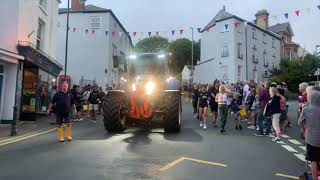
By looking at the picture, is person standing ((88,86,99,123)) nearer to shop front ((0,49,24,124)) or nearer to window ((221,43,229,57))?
shop front ((0,49,24,124))

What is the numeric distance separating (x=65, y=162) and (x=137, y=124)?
6.25 meters

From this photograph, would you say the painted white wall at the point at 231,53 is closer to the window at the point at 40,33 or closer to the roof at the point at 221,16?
the roof at the point at 221,16

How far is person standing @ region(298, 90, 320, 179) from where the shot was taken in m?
7.55

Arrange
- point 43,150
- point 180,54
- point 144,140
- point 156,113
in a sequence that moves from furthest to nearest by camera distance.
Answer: point 180,54 → point 156,113 → point 144,140 → point 43,150

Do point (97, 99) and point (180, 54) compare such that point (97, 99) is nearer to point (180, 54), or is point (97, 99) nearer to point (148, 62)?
point (148, 62)

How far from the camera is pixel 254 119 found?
1819 centimetres

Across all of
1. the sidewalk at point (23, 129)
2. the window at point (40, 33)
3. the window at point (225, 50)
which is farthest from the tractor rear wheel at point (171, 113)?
the window at point (225, 50)

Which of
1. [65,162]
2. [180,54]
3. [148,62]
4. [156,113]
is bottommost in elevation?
[65,162]

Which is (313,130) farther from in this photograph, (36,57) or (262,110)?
(36,57)

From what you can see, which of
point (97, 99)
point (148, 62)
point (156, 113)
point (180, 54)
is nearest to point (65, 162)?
point (156, 113)

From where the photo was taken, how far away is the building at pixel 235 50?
178ft

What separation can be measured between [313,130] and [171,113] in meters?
7.59

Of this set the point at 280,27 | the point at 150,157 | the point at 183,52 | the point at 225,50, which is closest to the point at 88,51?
the point at 225,50

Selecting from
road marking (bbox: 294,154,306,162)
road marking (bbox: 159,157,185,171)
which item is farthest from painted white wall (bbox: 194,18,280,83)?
road marking (bbox: 159,157,185,171)
